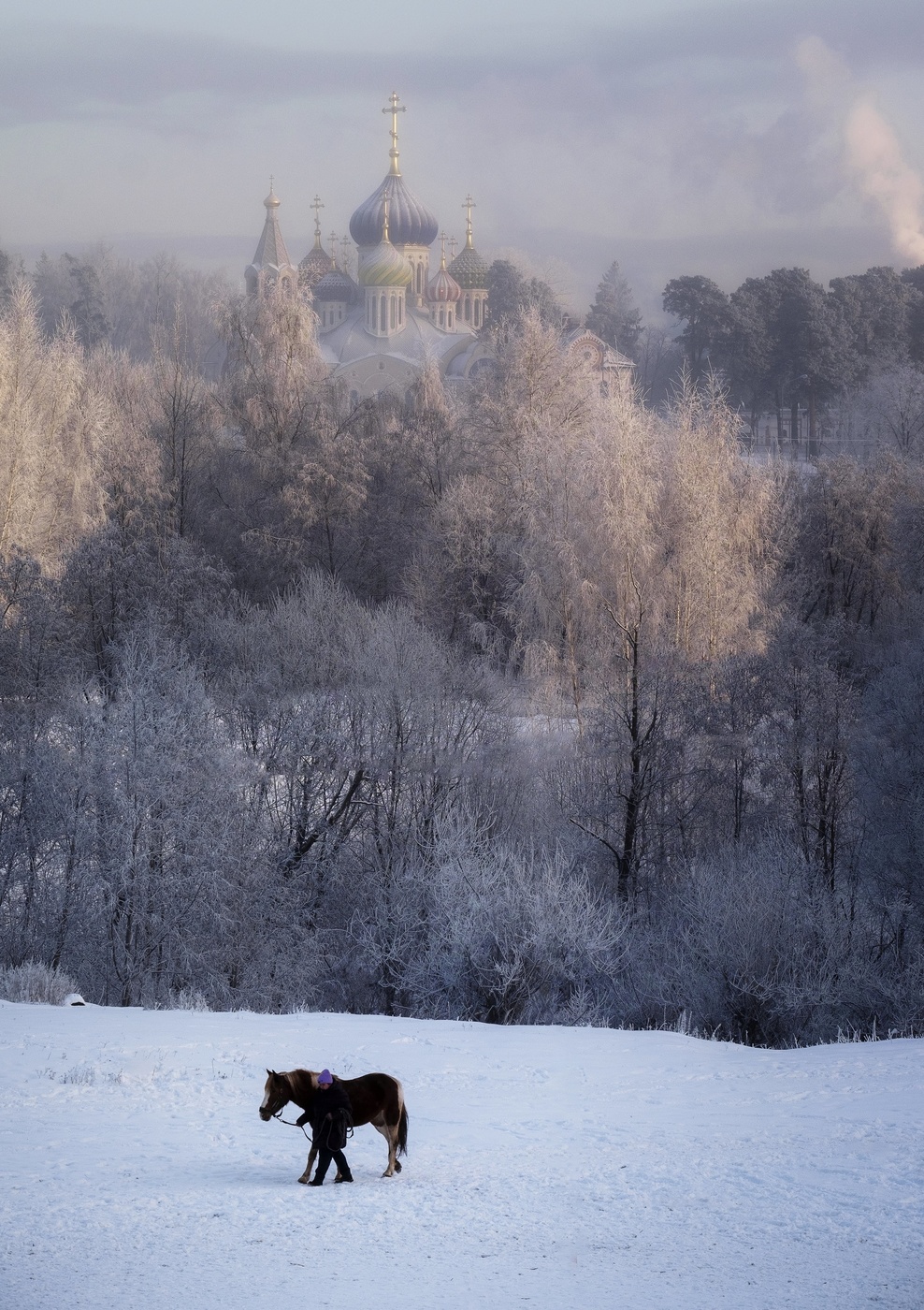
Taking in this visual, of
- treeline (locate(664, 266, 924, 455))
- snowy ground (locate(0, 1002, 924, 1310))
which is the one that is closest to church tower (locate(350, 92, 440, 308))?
treeline (locate(664, 266, 924, 455))

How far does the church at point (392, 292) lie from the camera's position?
74.2 metres

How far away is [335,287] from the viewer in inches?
3236

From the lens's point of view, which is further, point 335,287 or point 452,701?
point 335,287

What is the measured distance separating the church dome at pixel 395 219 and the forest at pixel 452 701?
45.9 metres

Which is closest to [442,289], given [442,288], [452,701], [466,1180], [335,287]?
[442,288]

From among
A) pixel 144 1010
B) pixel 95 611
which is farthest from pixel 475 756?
pixel 144 1010

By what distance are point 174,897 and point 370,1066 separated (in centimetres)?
1142

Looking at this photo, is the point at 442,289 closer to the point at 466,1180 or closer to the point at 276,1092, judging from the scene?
the point at 466,1180

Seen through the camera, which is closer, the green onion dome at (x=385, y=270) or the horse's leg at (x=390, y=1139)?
the horse's leg at (x=390, y=1139)

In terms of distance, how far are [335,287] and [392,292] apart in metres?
6.23

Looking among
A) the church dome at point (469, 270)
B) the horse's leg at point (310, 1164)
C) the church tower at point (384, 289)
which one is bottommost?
the horse's leg at point (310, 1164)

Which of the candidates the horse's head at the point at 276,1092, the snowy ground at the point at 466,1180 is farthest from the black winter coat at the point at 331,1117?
the snowy ground at the point at 466,1180

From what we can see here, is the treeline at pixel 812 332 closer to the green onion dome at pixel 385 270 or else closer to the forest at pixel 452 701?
the forest at pixel 452 701

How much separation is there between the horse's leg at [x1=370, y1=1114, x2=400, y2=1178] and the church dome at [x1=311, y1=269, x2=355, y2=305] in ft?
258
